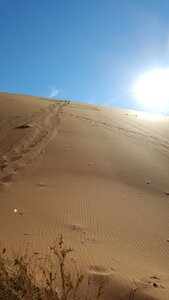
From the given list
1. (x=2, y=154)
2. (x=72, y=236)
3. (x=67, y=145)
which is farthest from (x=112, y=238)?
(x=67, y=145)

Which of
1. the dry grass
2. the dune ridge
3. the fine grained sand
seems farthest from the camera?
the dune ridge

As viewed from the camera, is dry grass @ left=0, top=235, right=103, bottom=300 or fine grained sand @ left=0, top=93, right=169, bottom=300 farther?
fine grained sand @ left=0, top=93, right=169, bottom=300

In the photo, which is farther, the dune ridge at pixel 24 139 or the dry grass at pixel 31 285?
the dune ridge at pixel 24 139

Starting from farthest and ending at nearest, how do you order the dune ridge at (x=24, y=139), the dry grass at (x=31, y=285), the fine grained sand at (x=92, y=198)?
1. the dune ridge at (x=24, y=139)
2. the fine grained sand at (x=92, y=198)
3. the dry grass at (x=31, y=285)

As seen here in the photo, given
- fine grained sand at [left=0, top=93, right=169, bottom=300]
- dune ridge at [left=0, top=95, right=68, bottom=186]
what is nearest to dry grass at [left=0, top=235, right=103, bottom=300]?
fine grained sand at [left=0, top=93, right=169, bottom=300]

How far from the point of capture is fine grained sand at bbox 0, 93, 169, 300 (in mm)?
4371

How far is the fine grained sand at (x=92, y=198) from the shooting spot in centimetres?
437

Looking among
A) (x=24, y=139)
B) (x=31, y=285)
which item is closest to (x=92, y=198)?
(x=31, y=285)

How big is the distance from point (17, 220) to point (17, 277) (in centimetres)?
226

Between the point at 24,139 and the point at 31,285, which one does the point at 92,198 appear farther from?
the point at 24,139

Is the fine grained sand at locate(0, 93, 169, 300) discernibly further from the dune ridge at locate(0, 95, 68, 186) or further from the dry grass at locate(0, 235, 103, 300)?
the dry grass at locate(0, 235, 103, 300)

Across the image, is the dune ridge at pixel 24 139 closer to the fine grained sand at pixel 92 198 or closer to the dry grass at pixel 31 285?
the fine grained sand at pixel 92 198

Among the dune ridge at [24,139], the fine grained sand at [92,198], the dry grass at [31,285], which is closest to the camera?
the dry grass at [31,285]

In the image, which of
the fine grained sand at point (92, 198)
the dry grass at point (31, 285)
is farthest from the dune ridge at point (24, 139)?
the dry grass at point (31, 285)
